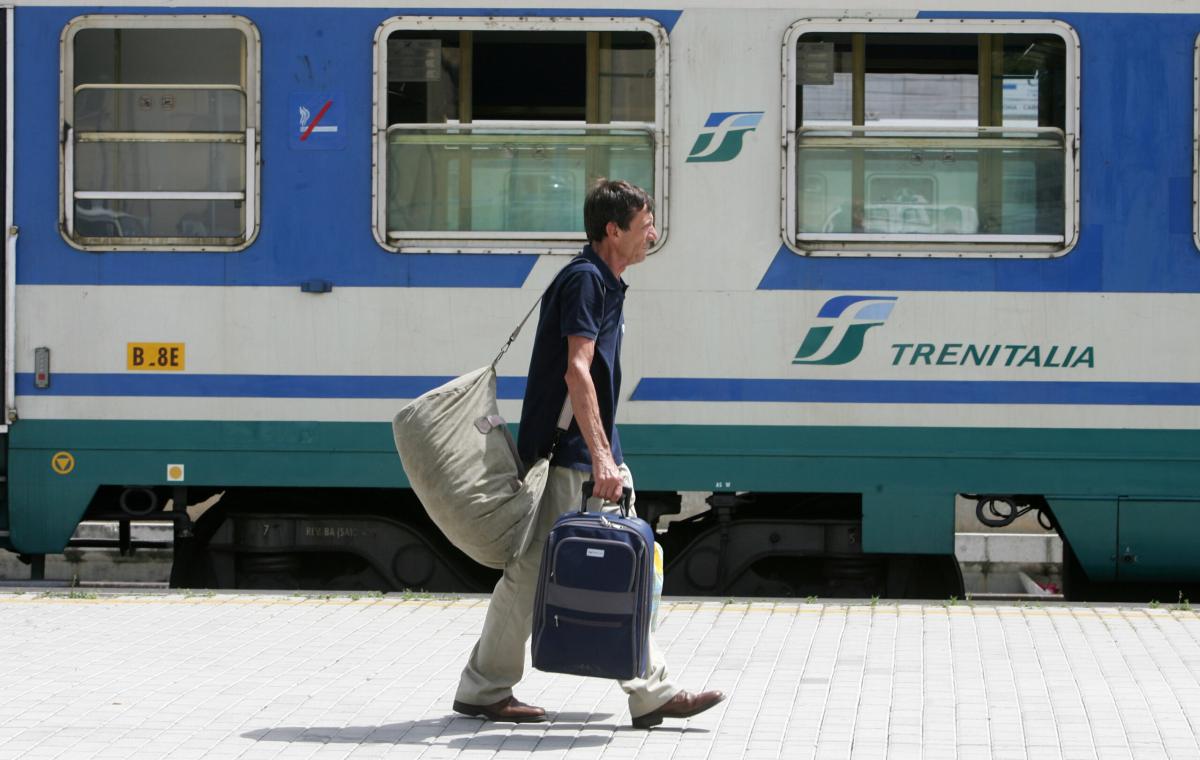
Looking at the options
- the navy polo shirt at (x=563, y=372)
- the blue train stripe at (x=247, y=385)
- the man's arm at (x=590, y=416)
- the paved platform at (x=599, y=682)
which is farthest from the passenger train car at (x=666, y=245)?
the man's arm at (x=590, y=416)

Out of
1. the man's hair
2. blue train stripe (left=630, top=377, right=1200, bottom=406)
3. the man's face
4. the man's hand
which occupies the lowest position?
the man's hand

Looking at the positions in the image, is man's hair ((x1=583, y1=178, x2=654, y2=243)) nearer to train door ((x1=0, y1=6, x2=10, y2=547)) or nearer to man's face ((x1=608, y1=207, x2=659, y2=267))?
man's face ((x1=608, y1=207, x2=659, y2=267))

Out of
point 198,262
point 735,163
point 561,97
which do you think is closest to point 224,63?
point 198,262

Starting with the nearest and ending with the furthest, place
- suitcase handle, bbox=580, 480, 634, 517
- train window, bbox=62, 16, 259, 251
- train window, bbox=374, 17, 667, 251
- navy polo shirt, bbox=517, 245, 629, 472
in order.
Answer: suitcase handle, bbox=580, 480, 634, 517 → navy polo shirt, bbox=517, 245, 629, 472 → train window, bbox=374, 17, 667, 251 → train window, bbox=62, 16, 259, 251

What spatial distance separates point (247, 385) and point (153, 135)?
129cm

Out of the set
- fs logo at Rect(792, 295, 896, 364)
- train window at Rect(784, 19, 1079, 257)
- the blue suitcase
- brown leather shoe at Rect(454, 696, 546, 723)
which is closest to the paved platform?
brown leather shoe at Rect(454, 696, 546, 723)

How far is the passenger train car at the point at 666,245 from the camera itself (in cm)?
796

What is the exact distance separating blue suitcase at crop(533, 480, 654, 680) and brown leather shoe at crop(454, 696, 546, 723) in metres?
0.41

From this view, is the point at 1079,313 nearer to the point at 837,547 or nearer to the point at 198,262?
the point at 837,547

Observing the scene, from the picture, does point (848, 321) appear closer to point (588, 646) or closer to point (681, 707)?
point (681, 707)

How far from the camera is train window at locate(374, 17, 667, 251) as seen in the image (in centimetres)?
807

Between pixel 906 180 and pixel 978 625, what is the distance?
214 cm

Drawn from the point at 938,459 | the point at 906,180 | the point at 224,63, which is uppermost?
the point at 224,63

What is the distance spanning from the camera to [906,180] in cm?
809
